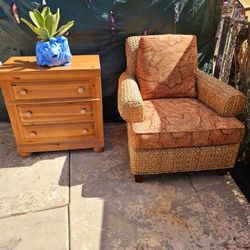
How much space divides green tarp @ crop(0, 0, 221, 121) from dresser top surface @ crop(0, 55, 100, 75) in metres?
0.22

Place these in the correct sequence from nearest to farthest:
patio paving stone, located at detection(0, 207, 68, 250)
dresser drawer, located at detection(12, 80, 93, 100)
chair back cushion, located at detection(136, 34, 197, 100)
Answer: patio paving stone, located at detection(0, 207, 68, 250)
dresser drawer, located at detection(12, 80, 93, 100)
chair back cushion, located at detection(136, 34, 197, 100)

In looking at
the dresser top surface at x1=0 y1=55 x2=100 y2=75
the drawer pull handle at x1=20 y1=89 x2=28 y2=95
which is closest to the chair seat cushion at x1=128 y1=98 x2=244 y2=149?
the dresser top surface at x1=0 y1=55 x2=100 y2=75

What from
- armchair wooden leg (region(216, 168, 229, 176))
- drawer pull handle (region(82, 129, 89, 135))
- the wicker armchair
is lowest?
armchair wooden leg (region(216, 168, 229, 176))

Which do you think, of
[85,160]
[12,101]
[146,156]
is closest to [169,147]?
[146,156]

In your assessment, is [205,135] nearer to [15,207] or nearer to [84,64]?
[84,64]

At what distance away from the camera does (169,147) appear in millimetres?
1654

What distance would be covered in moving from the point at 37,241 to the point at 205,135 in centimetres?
120

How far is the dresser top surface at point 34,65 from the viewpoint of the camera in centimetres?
178

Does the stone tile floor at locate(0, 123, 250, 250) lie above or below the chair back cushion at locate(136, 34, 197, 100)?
below

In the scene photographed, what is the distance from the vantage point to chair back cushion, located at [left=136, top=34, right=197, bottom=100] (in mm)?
2004

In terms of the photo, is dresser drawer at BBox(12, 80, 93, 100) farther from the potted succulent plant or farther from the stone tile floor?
the stone tile floor

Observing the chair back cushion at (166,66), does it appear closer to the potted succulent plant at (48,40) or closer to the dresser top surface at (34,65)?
the dresser top surface at (34,65)

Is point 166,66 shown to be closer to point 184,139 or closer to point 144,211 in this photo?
point 184,139

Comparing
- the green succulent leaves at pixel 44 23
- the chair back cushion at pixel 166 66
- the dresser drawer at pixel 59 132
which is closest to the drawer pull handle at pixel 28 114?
the dresser drawer at pixel 59 132
